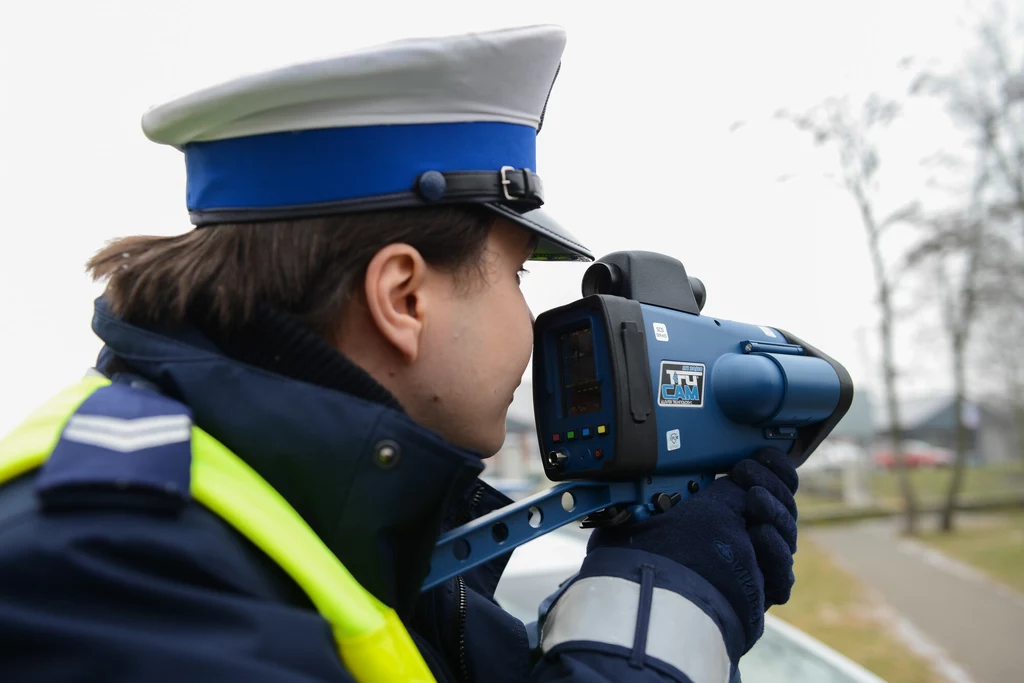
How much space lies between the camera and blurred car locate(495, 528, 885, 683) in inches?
102

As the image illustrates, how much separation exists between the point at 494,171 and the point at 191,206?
48 centimetres

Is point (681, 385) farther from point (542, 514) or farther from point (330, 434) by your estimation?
point (330, 434)

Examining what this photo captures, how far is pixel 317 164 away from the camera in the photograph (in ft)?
4.01

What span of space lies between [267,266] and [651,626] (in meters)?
0.82

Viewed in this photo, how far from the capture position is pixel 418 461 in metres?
1.10

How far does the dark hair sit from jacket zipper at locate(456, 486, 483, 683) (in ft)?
1.74

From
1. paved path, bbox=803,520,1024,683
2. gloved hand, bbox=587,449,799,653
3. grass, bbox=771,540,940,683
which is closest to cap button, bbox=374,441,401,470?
gloved hand, bbox=587,449,799,653

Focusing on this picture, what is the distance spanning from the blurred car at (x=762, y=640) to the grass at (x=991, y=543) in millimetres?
8053

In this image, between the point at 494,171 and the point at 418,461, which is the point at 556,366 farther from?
the point at 418,461

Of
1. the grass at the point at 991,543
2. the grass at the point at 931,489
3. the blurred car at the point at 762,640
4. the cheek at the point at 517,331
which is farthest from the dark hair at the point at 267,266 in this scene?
the grass at the point at 931,489

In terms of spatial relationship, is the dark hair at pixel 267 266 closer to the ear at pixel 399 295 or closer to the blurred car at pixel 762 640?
the ear at pixel 399 295

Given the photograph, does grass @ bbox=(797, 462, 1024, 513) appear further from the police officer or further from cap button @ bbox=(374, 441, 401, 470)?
cap button @ bbox=(374, 441, 401, 470)

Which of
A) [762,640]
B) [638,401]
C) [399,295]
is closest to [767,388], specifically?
[638,401]

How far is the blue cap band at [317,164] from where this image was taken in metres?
1.22
